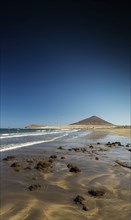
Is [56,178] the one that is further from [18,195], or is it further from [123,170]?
[123,170]

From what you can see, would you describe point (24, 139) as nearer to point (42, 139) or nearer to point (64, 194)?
point (42, 139)

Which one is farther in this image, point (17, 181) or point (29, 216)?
point (17, 181)

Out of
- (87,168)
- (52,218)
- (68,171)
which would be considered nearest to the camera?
(52,218)

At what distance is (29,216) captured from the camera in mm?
5027

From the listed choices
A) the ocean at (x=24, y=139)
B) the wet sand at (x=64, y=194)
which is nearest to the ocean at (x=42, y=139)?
the ocean at (x=24, y=139)

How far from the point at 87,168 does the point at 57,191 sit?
404 cm

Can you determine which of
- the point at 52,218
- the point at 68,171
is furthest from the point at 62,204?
the point at 68,171

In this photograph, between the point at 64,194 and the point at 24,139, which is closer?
the point at 64,194

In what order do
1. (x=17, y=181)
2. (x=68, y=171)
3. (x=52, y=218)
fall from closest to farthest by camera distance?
1. (x=52, y=218)
2. (x=17, y=181)
3. (x=68, y=171)

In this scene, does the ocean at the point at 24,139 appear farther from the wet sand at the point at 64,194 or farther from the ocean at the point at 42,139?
the wet sand at the point at 64,194

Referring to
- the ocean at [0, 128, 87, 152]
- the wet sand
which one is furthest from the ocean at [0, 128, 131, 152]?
the wet sand

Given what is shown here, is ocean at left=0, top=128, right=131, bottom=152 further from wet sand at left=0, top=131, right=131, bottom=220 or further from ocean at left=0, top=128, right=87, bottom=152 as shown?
wet sand at left=0, top=131, right=131, bottom=220

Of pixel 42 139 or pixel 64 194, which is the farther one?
pixel 42 139

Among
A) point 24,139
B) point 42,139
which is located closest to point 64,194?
point 42,139
